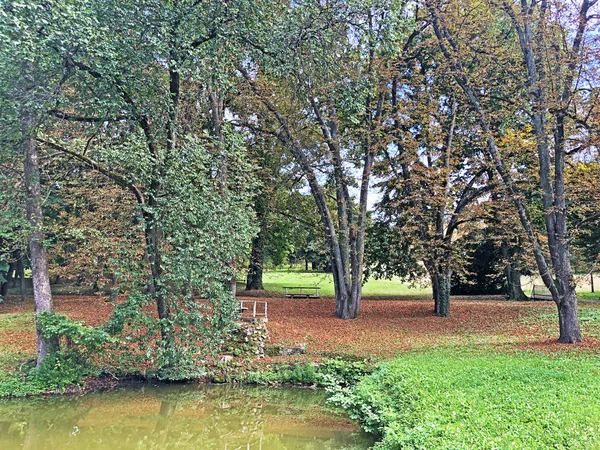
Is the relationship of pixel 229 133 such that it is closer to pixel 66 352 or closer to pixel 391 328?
pixel 66 352

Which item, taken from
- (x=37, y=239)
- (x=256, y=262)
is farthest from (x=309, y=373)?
(x=256, y=262)

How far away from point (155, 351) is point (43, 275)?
9.13ft

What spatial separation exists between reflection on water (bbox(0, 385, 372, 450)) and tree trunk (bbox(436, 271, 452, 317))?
864cm

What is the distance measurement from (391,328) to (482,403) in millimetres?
8311

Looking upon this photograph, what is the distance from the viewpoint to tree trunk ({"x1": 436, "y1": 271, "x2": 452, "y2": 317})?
15750mm

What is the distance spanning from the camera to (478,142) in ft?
48.1

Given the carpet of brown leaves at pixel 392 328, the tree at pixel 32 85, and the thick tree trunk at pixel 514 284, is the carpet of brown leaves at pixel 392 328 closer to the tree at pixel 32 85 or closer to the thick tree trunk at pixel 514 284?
the tree at pixel 32 85

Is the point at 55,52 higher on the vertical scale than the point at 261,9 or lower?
lower

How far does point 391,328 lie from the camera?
1366 centimetres

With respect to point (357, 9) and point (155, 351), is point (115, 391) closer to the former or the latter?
point (155, 351)

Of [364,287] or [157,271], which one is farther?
[364,287]

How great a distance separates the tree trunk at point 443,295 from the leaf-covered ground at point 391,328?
372mm

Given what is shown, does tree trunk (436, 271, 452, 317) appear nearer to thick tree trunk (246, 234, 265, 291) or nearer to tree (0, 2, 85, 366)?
thick tree trunk (246, 234, 265, 291)

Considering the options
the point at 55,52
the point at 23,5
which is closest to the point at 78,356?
the point at 55,52
